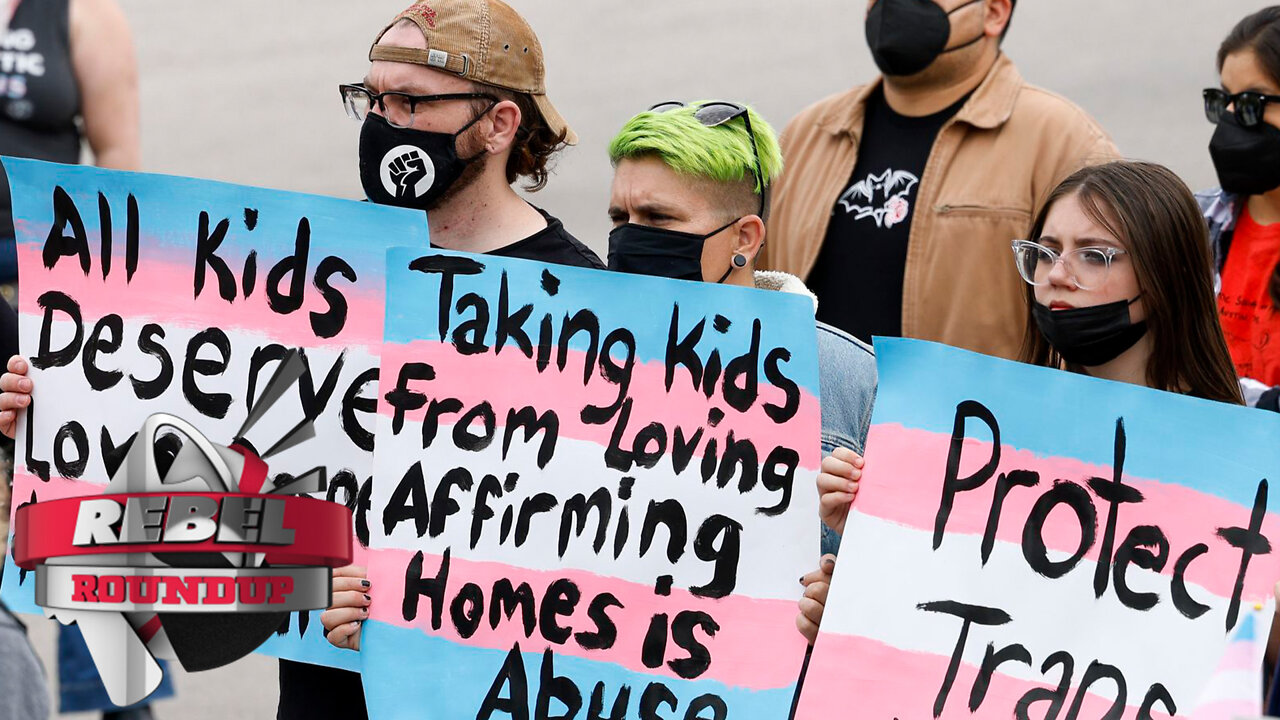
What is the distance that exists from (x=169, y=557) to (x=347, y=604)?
776 millimetres

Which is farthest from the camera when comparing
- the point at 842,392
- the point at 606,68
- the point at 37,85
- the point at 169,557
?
the point at 606,68

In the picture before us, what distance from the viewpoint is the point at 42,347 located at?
2820 mm

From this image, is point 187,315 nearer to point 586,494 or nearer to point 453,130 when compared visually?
point 453,130

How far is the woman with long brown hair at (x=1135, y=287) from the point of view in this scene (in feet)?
8.75

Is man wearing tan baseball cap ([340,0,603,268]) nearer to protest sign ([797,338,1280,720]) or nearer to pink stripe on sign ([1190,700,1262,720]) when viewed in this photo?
protest sign ([797,338,1280,720])

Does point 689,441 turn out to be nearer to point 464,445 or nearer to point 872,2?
point 464,445

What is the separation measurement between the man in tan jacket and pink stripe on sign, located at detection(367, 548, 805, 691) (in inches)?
78.0

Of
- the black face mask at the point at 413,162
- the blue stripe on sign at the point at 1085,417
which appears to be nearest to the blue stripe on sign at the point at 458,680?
the blue stripe on sign at the point at 1085,417

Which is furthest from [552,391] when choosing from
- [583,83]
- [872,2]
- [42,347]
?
[583,83]

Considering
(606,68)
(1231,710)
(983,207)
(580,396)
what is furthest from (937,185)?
(606,68)

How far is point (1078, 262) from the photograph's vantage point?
269 centimetres

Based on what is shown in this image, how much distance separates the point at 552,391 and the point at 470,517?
0.23 metres

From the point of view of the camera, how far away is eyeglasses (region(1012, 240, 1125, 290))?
268 cm

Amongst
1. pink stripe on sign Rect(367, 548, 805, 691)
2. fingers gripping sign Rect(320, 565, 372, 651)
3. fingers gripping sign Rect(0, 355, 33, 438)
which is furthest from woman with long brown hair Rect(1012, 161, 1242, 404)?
fingers gripping sign Rect(0, 355, 33, 438)
